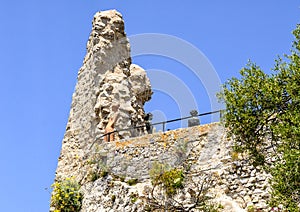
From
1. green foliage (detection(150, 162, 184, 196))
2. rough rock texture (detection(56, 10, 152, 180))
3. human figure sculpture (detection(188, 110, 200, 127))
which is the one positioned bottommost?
green foliage (detection(150, 162, 184, 196))

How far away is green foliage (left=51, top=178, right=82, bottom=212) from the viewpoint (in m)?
20.7

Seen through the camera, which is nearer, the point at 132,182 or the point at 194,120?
the point at 132,182

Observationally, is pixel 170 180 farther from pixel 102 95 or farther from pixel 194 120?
pixel 102 95

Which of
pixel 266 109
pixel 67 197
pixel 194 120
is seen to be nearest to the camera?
pixel 266 109

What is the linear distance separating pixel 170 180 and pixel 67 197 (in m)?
4.10

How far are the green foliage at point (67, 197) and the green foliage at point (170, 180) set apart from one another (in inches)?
120

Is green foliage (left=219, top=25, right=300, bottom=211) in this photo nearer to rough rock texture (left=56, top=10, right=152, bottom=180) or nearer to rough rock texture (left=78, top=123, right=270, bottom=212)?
rough rock texture (left=78, top=123, right=270, bottom=212)

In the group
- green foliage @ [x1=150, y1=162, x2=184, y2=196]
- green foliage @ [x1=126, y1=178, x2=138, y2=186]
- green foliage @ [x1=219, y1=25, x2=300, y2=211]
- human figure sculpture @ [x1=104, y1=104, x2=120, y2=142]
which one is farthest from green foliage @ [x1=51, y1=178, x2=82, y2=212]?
green foliage @ [x1=219, y1=25, x2=300, y2=211]

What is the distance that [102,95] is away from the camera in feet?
74.8

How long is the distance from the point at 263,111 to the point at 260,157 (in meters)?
1.43

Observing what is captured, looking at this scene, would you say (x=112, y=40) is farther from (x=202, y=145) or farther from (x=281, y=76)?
(x=281, y=76)

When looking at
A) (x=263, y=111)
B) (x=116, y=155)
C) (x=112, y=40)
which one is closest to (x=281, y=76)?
(x=263, y=111)

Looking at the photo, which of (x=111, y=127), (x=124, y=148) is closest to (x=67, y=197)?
(x=124, y=148)

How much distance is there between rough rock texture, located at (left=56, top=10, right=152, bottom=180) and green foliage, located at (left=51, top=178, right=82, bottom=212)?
1.66 ft
